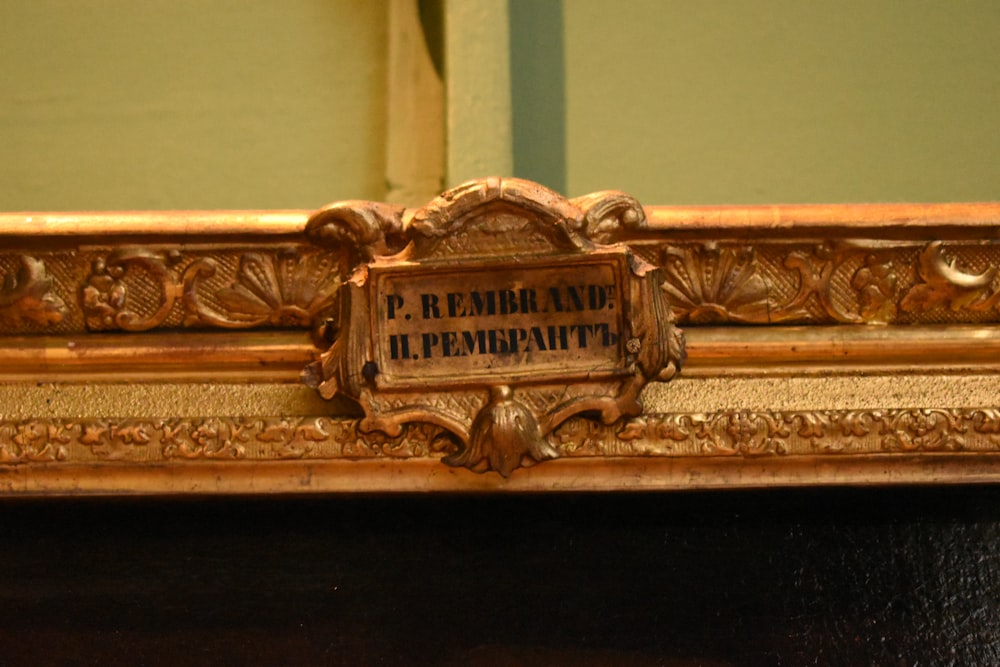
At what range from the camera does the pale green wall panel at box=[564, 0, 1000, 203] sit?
1.04m

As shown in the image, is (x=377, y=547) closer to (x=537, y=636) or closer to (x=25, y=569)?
(x=537, y=636)

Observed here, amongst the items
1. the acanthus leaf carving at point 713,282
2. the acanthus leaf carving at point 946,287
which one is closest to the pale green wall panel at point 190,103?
the acanthus leaf carving at point 713,282

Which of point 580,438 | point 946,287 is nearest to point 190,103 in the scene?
point 580,438

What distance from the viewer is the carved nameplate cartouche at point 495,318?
2.57ft

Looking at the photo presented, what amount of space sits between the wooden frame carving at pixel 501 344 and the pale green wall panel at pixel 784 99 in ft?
0.78

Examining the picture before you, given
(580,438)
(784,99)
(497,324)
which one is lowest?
(580,438)

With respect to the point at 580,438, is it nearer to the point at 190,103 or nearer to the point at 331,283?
the point at 331,283

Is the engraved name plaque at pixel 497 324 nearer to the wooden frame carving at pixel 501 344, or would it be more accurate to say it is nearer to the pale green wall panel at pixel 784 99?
the wooden frame carving at pixel 501 344

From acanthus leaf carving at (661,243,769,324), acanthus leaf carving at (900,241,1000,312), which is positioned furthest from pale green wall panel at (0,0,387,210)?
acanthus leaf carving at (900,241,1000,312)

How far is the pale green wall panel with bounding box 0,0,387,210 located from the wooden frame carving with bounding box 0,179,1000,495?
0.25 meters

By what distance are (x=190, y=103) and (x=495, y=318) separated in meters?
0.52

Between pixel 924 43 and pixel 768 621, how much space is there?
0.68m

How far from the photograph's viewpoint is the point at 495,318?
0.80 metres

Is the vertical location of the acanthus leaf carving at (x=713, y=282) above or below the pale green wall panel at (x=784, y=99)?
below
